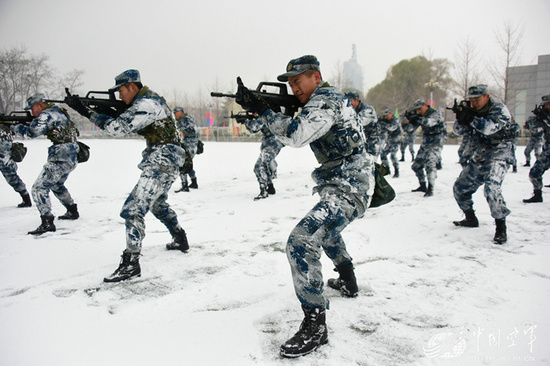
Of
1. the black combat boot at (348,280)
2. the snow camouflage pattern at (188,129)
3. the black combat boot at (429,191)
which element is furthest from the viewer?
the snow camouflage pattern at (188,129)

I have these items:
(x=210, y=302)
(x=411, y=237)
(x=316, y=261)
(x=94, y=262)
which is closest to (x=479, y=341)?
(x=316, y=261)

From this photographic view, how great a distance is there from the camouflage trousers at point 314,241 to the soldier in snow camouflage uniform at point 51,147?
176 inches

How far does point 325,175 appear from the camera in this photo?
8.56 ft

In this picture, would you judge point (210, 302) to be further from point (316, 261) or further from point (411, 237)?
point (411, 237)

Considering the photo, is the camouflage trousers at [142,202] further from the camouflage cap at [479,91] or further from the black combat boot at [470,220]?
the black combat boot at [470,220]

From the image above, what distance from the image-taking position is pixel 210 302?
2.88 meters

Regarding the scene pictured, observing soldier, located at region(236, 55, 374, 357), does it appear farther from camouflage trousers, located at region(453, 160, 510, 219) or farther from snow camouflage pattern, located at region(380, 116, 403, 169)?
snow camouflage pattern, located at region(380, 116, 403, 169)

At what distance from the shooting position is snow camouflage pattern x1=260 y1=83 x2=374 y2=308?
7.33 feet

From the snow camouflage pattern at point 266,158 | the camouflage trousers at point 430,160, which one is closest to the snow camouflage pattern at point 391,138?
the camouflage trousers at point 430,160

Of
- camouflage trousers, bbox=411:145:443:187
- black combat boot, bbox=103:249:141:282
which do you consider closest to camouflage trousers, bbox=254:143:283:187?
camouflage trousers, bbox=411:145:443:187

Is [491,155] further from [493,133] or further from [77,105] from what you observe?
[77,105]

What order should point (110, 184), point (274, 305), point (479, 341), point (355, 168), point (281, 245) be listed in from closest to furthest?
point (479, 341) < point (355, 168) < point (274, 305) < point (281, 245) < point (110, 184)

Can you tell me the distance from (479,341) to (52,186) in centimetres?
584

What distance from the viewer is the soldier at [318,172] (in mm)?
2225
